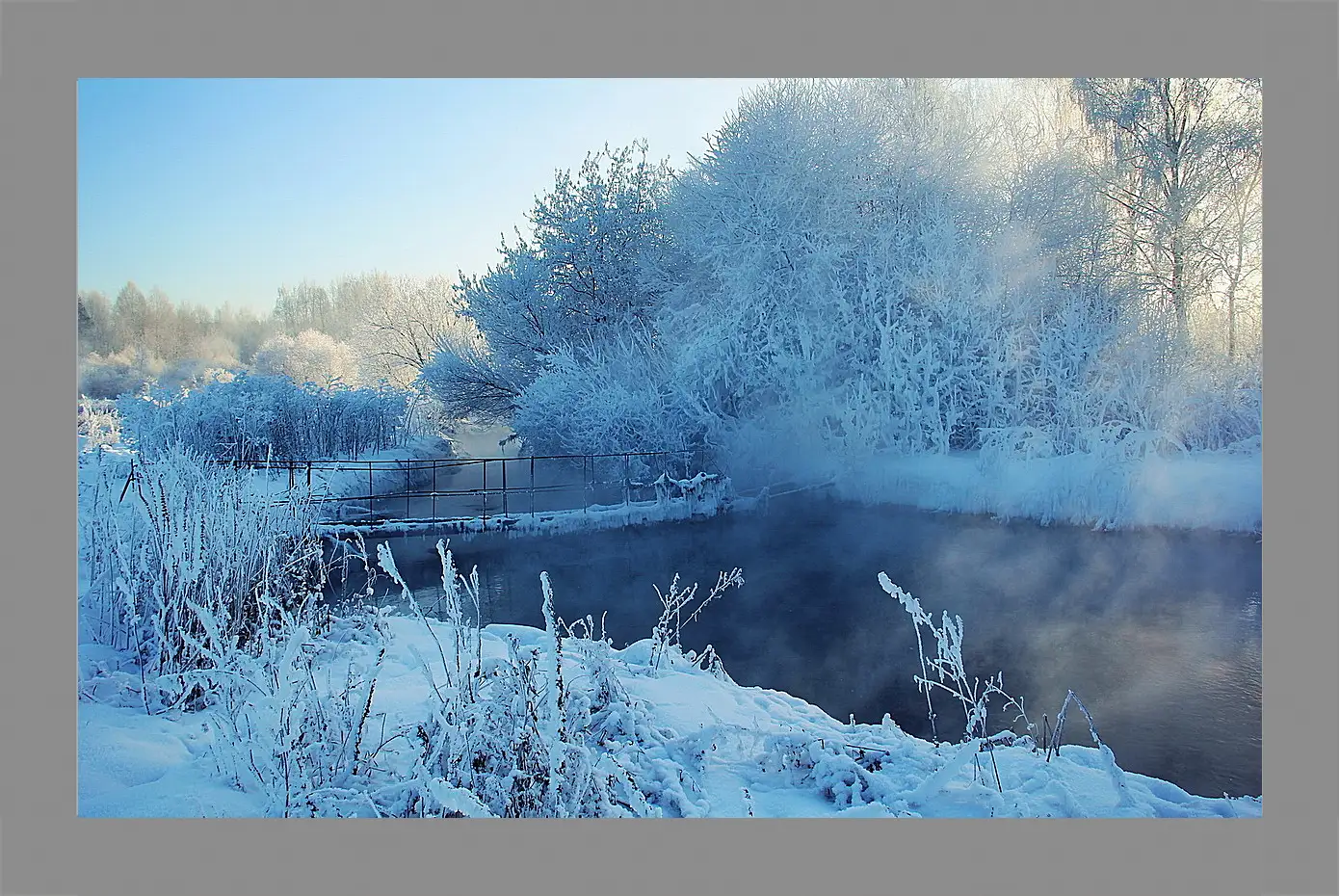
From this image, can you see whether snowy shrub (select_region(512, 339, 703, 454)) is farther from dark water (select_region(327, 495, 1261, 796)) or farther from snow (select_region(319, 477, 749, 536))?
dark water (select_region(327, 495, 1261, 796))

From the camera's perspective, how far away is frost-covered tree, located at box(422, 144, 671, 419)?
15.8 feet

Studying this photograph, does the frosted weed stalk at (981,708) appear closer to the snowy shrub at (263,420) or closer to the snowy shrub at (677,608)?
the snowy shrub at (677,608)

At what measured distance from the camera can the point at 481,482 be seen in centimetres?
409

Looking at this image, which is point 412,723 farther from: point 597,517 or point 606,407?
point 606,407

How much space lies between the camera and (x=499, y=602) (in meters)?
3.25

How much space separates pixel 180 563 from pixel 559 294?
3953mm

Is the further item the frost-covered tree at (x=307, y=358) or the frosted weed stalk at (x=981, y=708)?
the frost-covered tree at (x=307, y=358)

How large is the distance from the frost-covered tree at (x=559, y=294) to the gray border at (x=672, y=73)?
5.53 feet

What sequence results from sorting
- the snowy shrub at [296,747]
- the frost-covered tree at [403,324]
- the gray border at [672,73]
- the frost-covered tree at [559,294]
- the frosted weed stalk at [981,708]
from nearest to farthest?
the snowy shrub at [296,747]
the frosted weed stalk at [981,708]
the gray border at [672,73]
the frost-covered tree at [403,324]
the frost-covered tree at [559,294]

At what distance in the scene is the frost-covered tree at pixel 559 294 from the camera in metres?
4.82

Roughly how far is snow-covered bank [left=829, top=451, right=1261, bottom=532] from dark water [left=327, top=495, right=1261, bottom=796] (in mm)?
99

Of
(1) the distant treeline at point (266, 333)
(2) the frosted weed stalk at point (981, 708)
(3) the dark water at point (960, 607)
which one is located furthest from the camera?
(1) the distant treeline at point (266, 333)

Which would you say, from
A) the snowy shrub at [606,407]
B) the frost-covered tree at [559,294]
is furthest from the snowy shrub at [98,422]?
the snowy shrub at [606,407]

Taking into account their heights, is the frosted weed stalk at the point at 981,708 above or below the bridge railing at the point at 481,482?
below
